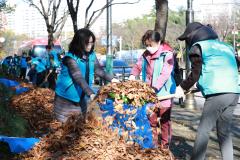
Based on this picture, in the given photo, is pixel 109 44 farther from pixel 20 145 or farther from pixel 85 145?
pixel 85 145

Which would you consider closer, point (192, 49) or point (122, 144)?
point (122, 144)

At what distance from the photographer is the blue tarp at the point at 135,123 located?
16.0 ft

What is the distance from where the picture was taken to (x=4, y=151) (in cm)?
585

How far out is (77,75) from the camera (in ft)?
18.0

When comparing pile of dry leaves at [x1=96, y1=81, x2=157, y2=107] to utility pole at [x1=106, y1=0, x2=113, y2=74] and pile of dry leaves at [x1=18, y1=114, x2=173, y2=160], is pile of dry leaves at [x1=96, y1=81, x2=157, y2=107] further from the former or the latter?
utility pole at [x1=106, y1=0, x2=113, y2=74]

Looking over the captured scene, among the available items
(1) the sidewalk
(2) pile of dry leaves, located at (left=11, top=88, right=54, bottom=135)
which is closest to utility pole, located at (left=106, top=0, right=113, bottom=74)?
(1) the sidewalk

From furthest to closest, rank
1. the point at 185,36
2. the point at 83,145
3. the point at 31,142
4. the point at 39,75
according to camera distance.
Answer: the point at 39,75, the point at 185,36, the point at 31,142, the point at 83,145

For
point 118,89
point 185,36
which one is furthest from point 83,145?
point 185,36

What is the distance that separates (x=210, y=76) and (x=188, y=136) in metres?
3.88

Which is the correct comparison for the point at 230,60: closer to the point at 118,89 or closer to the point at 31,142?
the point at 118,89

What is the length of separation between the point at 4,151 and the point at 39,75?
12.8 metres

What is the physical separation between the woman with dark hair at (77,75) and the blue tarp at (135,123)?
40cm

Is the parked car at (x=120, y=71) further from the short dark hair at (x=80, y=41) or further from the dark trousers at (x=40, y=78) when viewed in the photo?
the short dark hair at (x=80, y=41)

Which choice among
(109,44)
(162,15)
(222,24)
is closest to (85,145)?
(162,15)
